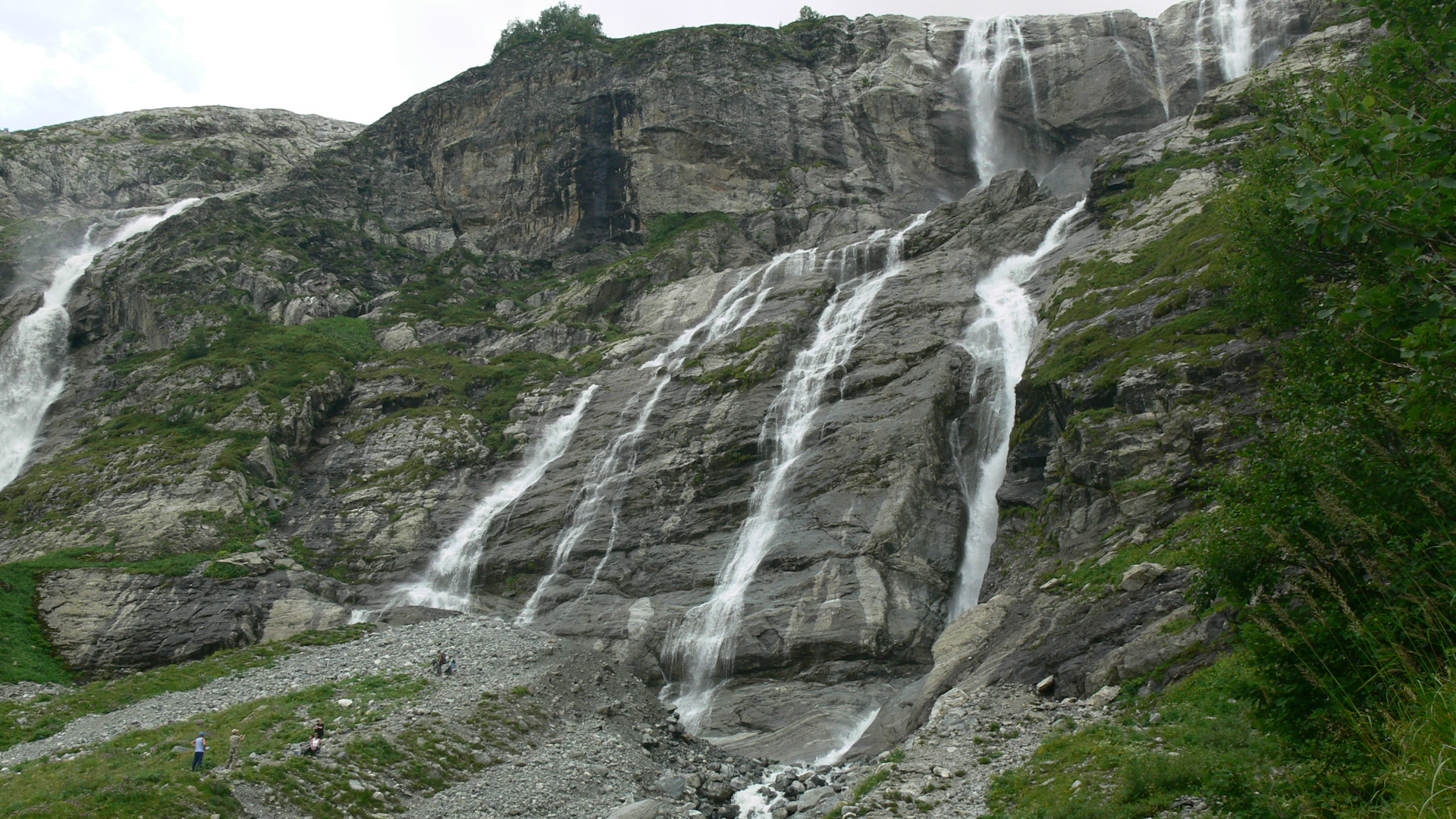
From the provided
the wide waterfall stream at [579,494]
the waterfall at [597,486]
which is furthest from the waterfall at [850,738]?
the waterfall at [597,486]

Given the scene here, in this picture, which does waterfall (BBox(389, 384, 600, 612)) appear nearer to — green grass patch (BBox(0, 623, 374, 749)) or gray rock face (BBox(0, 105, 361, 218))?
green grass patch (BBox(0, 623, 374, 749))

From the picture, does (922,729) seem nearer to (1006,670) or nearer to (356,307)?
(1006,670)

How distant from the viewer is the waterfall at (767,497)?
2889cm

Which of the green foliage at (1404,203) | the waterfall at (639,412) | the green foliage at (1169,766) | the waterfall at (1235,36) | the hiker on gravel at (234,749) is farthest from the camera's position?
the waterfall at (1235,36)

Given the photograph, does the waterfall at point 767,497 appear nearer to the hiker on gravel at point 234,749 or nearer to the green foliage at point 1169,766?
the hiker on gravel at point 234,749

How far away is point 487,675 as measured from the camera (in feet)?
88.8

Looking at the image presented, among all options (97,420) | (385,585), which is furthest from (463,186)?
(385,585)

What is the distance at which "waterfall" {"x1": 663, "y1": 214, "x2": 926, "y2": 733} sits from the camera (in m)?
28.9

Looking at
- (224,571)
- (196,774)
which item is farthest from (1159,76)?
(196,774)

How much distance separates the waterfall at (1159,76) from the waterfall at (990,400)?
28.1m

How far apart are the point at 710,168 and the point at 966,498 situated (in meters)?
54.6

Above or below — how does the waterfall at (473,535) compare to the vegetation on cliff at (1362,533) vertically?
below

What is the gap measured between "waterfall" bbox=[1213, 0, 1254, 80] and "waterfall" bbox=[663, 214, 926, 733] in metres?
34.8

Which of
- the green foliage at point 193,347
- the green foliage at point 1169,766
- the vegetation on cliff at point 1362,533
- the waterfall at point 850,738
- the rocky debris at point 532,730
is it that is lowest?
the waterfall at point 850,738
